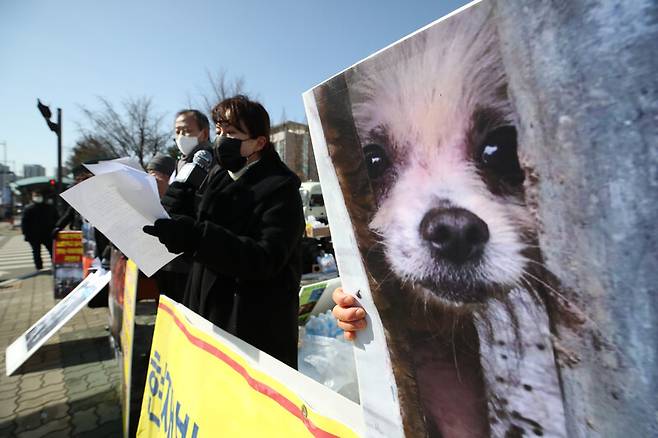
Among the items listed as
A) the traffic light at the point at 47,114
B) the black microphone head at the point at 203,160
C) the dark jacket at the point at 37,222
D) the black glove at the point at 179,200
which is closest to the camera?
the black glove at the point at 179,200

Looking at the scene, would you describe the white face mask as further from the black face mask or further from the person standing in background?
the person standing in background

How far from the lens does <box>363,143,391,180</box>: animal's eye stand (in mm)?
667

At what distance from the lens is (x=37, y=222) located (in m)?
7.85

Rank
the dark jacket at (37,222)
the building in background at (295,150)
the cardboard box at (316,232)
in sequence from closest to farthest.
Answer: the cardboard box at (316,232), the dark jacket at (37,222), the building in background at (295,150)

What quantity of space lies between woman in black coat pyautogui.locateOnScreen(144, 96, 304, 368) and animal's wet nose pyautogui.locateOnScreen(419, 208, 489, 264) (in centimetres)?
90

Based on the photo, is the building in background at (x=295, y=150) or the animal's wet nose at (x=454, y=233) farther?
the building in background at (x=295, y=150)

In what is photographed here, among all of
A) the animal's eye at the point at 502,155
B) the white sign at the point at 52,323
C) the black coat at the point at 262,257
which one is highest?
the animal's eye at the point at 502,155

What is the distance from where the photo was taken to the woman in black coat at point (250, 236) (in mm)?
1398

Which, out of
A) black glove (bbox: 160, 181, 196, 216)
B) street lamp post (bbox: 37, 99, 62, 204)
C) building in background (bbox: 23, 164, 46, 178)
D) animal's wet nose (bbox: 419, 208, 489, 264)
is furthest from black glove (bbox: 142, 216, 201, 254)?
building in background (bbox: 23, 164, 46, 178)

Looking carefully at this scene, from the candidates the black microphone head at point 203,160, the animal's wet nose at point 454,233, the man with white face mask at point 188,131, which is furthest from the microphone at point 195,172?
the animal's wet nose at point 454,233

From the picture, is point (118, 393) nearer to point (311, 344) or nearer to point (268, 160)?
point (311, 344)

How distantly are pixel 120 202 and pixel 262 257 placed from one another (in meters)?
0.52

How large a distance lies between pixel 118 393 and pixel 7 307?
386 cm

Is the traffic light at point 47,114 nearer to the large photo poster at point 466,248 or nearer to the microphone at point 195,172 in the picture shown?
the microphone at point 195,172
